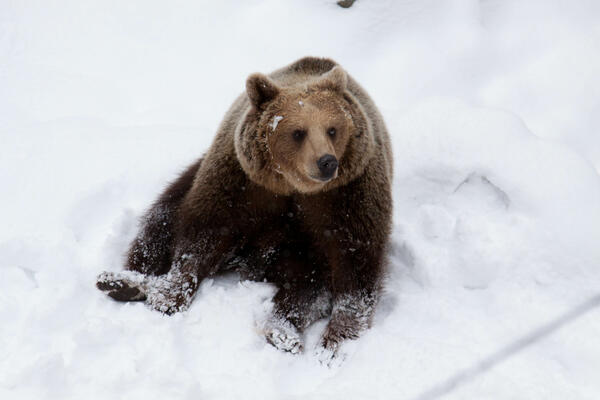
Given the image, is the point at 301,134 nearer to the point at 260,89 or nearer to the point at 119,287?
the point at 260,89

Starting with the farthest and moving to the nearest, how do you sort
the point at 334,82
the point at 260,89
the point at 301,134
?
the point at 334,82, the point at 260,89, the point at 301,134

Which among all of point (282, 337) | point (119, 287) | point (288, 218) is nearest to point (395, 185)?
point (288, 218)

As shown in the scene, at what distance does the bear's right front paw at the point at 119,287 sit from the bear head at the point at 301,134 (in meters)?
1.16

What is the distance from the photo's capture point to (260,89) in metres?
3.99

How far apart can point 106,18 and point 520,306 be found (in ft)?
24.0

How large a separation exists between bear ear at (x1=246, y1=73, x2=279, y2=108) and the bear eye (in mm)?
356

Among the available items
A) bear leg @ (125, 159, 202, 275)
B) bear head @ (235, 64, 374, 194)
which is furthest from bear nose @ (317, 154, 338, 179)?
bear leg @ (125, 159, 202, 275)

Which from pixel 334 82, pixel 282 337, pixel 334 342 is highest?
pixel 334 82

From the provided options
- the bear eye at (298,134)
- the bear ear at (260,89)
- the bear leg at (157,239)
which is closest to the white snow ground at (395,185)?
the bear leg at (157,239)

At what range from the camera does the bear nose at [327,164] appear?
3595 millimetres

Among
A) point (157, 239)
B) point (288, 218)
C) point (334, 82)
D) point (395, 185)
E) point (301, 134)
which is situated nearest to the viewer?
point (301, 134)

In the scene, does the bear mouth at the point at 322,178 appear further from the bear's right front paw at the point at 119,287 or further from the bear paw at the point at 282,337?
the bear's right front paw at the point at 119,287

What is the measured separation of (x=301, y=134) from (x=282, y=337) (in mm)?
1379

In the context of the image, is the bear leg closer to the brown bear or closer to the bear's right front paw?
the brown bear
